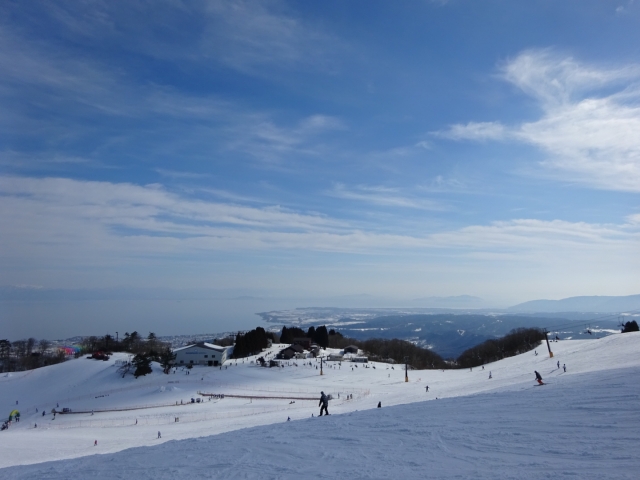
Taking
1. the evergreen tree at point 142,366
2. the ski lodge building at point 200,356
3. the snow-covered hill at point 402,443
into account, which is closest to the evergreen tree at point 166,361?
the evergreen tree at point 142,366

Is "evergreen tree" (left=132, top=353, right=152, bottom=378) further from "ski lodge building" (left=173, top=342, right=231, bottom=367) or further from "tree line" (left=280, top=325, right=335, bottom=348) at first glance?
"tree line" (left=280, top=325, right=335, bottom=348)

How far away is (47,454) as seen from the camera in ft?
65.5

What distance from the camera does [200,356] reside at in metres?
61.4

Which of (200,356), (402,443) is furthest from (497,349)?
(402,443)

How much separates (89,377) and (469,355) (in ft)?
251

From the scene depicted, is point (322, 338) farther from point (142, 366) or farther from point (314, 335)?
point (142, 366)

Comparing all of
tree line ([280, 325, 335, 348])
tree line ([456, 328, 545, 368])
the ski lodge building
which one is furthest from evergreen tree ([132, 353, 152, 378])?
tree line ([456, 328, 545, 368])

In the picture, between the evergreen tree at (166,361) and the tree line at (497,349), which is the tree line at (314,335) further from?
the evergreen tree at (166,361)

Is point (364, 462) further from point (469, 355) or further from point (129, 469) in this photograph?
point (469, 355)

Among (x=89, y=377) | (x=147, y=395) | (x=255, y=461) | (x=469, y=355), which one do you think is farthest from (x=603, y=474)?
(x=469, y=355)

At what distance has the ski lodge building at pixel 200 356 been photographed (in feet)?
199

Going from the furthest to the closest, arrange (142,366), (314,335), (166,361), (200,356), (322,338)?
(314,335) < (322,338) < (200,356) < (166,361) < (142,366)

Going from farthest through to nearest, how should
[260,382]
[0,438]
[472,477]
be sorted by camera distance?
[260,382]
[0,438]
[472,477]

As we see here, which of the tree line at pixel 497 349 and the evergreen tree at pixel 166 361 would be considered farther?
the tree line at pixel 497 349
